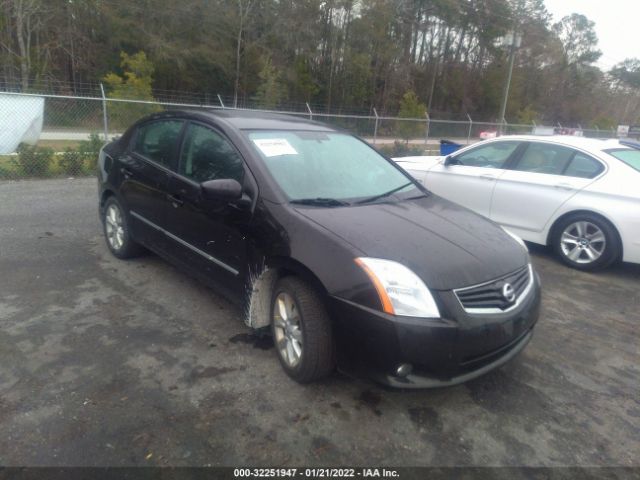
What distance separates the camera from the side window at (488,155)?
6.17 metres

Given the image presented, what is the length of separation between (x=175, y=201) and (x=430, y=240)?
208 centimetres

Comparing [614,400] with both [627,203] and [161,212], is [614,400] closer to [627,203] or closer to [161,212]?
[627,203]

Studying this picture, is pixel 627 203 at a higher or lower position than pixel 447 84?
lower

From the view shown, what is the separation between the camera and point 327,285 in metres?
2.62

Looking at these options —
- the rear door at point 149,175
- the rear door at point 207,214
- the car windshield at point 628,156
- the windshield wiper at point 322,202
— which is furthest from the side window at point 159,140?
the car windshield at point 628,156

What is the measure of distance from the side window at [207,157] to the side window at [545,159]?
163 inches

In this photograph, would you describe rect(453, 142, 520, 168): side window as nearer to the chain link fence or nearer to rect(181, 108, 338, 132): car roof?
the chain link fence

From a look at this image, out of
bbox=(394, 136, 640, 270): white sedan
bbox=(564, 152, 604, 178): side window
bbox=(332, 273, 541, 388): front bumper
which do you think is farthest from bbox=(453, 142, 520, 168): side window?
bbox=(332, 273, 541, 388): front bumper

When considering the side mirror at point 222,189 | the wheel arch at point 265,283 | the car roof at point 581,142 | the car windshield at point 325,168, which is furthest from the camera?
the car roof at point 581,142

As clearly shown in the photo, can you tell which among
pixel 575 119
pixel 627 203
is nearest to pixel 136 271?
pixel 627 203

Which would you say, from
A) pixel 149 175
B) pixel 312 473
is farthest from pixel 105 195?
pixel 312 473

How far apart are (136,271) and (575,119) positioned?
6018cm

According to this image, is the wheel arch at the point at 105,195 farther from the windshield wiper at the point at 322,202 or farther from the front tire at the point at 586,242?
the front tire at the point at 586,242

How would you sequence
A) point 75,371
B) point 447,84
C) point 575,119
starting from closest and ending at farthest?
1. point 75,371
2. point 447,84
3. point 575,119
